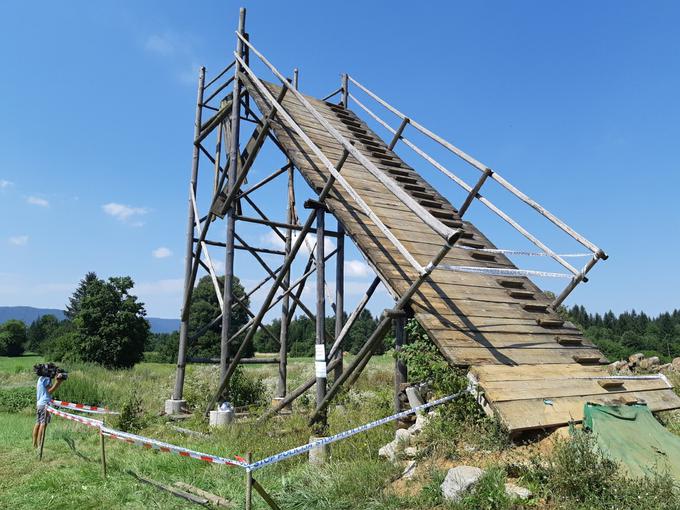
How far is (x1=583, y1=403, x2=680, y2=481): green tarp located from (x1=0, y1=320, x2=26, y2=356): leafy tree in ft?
243

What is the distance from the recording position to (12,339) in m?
64.4

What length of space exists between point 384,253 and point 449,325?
153cm

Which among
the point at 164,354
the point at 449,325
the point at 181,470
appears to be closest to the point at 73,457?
the point at 181,470

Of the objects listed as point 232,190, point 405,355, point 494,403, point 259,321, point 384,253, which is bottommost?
point 494,403

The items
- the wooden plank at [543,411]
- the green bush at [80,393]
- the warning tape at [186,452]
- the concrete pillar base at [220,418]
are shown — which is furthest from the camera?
the green bush at [80,393]

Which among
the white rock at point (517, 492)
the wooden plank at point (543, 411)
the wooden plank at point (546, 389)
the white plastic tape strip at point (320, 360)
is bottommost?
the white rock at point (517, 492)

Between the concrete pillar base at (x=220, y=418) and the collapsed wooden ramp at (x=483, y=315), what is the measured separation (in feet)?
13.8

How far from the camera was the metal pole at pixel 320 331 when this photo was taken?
275 inches

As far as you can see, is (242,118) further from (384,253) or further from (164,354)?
(164,354)

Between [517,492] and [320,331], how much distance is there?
3.95 meters

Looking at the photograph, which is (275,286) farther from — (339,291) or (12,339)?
(12,339)

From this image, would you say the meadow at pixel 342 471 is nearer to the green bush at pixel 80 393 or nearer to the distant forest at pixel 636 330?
the green bush at pixel 80 393

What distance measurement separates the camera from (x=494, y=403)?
493cm

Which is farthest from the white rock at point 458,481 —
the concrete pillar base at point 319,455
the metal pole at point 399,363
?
the metal pole at point 399,363
